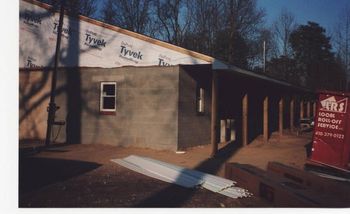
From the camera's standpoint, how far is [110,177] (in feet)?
30.9

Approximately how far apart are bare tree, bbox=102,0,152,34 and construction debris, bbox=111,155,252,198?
2956 centimetres

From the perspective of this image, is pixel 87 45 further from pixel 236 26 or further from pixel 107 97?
pixel 236 26

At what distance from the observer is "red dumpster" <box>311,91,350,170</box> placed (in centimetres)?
1016

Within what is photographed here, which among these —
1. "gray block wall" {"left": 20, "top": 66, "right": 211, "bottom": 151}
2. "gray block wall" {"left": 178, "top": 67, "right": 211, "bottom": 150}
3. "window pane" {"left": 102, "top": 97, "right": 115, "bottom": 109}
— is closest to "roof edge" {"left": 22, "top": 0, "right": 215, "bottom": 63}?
"gray block wall" {"left": 20, "top": 66, "right": 211, "bottom": 151}

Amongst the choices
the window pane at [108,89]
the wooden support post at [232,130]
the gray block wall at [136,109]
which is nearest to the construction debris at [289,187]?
the gray block wall at [136,109]

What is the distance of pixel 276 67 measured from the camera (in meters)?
48.4

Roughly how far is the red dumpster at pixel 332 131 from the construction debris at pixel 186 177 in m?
3.16

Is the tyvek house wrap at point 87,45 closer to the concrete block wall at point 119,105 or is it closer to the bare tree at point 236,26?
the concrete block wall at point 119,105

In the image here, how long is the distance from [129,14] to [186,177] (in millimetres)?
33669

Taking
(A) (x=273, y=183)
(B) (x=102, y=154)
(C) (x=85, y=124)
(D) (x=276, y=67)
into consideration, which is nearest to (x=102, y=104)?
(C) (x=85, y=124)

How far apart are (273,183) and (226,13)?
34.8m

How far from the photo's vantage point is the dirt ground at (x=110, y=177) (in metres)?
7.32

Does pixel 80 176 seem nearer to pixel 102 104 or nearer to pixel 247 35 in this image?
pixel 102 104

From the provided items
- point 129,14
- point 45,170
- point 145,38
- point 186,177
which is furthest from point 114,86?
point 129,14
